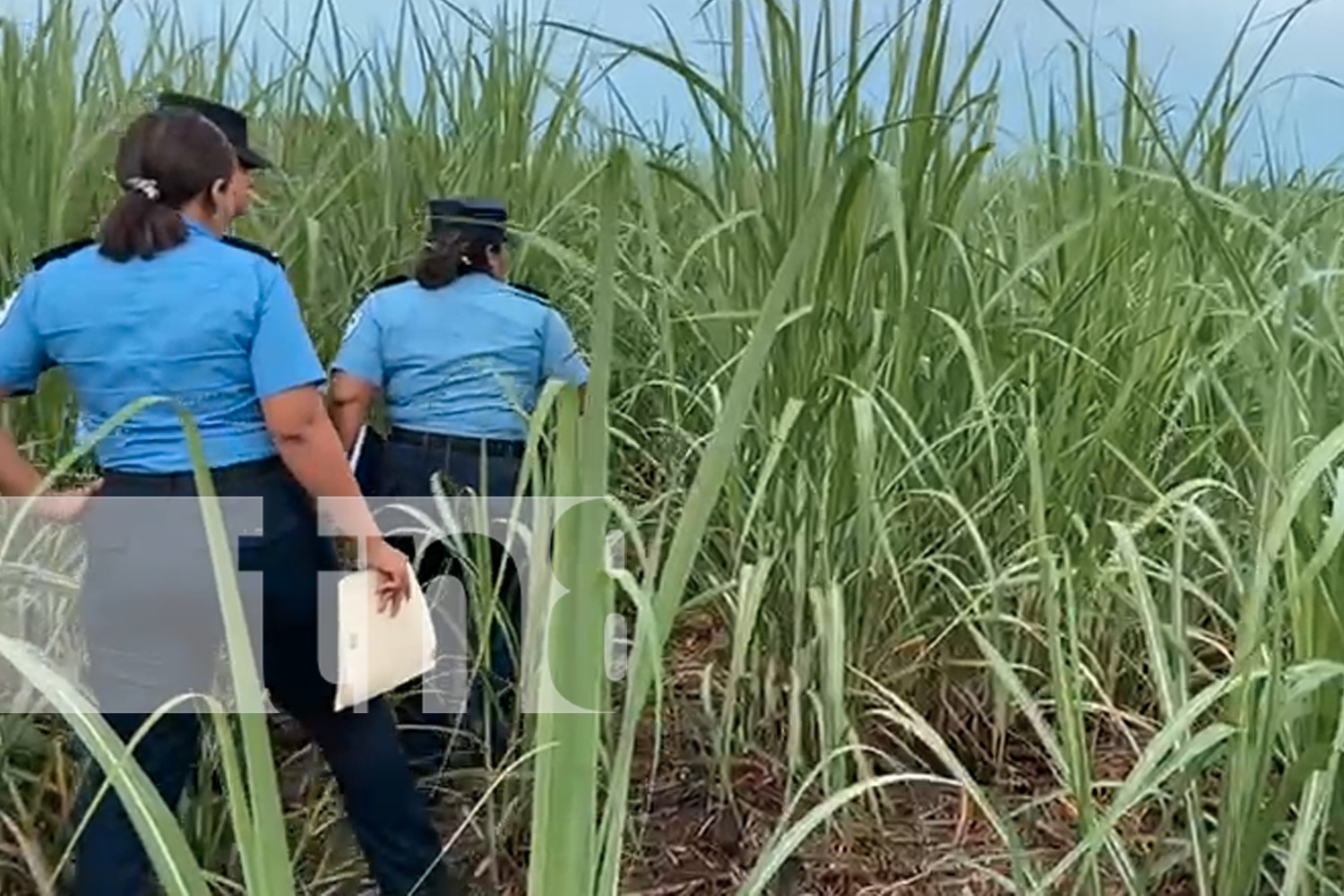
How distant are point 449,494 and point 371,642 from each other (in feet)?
2.50

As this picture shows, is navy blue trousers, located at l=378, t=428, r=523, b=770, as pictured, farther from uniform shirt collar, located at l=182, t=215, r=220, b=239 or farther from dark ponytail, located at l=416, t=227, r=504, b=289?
uniform shirt collar, located at l=182, t=215, r=220, b=239

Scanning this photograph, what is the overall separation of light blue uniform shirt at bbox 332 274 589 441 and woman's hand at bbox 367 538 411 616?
67 centimetres

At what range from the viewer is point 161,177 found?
195 centimetres

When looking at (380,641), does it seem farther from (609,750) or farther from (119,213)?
(119,213)

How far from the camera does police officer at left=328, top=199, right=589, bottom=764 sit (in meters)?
2.61

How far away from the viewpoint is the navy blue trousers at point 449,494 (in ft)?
7.73

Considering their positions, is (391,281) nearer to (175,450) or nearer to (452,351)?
(452,351)

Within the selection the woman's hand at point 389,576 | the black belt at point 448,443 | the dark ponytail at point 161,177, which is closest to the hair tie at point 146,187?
the dark ponytail at point 161,177

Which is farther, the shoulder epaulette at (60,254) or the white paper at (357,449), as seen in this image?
the white paper at (357,449)

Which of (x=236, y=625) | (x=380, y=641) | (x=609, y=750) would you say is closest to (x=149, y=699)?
(x=380, y=641)

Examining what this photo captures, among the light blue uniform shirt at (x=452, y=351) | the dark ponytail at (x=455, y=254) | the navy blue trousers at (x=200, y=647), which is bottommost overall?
the navy blue trousers at (x=200, y=647)

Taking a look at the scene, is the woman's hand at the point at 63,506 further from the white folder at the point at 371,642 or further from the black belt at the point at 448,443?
the black belt at the point at 448,443

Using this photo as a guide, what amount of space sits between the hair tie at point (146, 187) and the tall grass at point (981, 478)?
0.54 metres

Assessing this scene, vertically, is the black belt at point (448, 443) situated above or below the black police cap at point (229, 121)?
below
